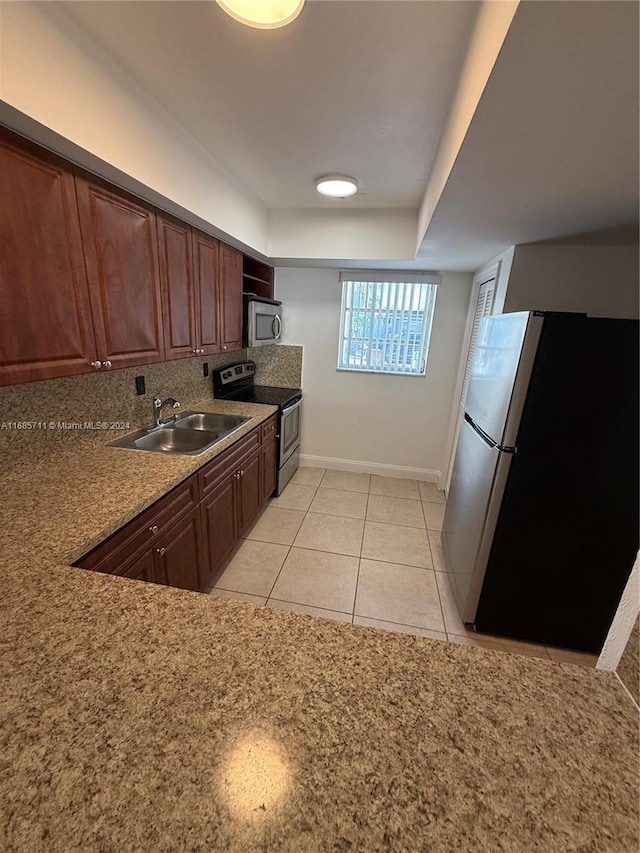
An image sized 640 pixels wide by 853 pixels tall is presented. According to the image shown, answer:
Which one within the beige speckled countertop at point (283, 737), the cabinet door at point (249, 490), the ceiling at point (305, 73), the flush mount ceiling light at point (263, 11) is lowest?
the cabinet door at point (249, 490)

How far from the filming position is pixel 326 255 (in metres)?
2.98

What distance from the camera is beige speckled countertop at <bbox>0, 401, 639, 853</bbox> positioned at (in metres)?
0.46

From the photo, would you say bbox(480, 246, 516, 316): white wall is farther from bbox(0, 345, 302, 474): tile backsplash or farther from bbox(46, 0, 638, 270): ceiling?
bbox(0, 345, 302, 474): tile backsplash

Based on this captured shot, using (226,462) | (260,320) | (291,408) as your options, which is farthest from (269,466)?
(260,320)

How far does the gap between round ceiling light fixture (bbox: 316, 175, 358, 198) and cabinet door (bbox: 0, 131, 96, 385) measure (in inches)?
58.5

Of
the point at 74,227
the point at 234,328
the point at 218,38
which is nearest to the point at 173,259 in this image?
the point at 74,227

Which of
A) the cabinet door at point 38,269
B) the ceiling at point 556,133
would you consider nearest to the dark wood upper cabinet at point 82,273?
the cabinet door at point 38,269

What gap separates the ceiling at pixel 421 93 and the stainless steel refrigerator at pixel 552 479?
54 cm

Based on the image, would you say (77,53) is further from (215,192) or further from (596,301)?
(596,301)

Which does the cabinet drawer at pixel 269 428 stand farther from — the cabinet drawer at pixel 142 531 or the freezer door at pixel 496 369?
the freezer door at pixel 496 369

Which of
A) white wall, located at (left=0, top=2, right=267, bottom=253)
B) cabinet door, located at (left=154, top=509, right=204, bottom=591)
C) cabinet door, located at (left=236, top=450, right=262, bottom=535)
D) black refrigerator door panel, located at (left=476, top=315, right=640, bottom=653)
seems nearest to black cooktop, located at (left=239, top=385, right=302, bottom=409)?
cabinet door, located at (left=236, top=450, right=262, bottom=535)

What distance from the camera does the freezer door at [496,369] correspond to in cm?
159

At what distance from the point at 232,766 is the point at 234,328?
272 cm

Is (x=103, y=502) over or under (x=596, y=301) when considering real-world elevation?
under
